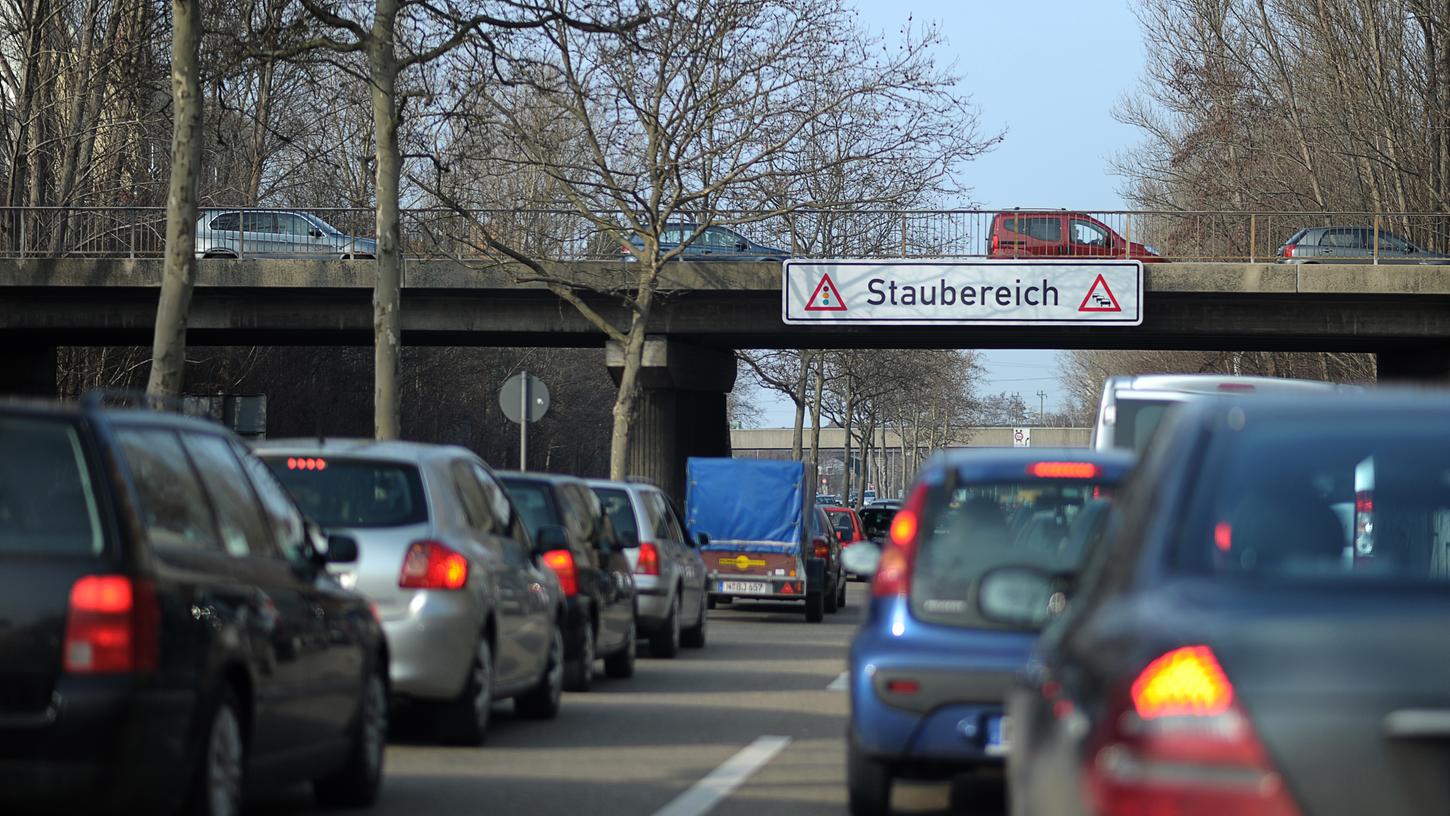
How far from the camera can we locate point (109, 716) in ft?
20.1

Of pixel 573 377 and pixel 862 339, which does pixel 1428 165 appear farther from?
pixel 573 377

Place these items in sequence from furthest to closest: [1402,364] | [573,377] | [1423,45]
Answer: [573,377] → [1423,45] → [1402,364]

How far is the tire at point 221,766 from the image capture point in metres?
6.59

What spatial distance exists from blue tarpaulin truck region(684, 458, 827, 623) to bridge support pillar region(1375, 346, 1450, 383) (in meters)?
16.9

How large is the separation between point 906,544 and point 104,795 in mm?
3519

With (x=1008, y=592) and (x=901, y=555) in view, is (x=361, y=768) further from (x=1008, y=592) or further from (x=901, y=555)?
(x=1008, y=592)

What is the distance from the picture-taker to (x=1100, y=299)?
37281 mm

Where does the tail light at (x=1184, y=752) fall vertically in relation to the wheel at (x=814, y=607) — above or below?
above

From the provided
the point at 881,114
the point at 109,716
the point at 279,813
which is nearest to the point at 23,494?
the point at 109,716

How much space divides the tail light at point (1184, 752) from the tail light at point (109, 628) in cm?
367

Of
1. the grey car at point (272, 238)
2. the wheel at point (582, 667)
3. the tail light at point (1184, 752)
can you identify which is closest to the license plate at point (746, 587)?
the wheel at point (582, 667)

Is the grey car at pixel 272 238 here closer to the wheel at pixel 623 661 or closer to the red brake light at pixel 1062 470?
the wheel at pixel 623 661

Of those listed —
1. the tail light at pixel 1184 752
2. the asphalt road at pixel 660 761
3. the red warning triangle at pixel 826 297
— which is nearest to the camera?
the tail light at pixel 1184 752

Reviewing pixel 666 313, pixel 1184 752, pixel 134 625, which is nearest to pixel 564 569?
pixel 134 625
